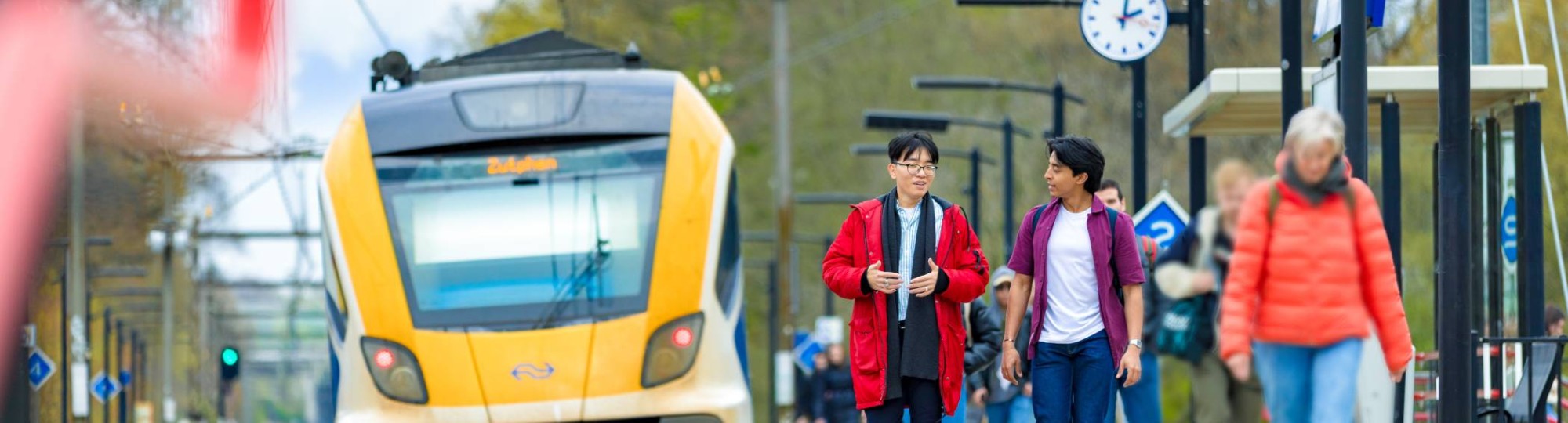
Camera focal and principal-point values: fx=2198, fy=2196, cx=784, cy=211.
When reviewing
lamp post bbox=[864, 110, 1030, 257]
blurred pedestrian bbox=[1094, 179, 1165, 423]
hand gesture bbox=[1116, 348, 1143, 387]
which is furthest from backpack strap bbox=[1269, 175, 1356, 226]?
lamp post bbox=[864, 110, 1030, 257]

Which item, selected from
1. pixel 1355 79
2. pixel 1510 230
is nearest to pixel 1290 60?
pixel 1355 79

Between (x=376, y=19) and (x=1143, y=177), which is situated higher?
(x=376, y=19)

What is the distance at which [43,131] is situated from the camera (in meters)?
11.4

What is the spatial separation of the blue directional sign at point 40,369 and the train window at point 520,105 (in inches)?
211

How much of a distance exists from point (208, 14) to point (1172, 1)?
21.0m

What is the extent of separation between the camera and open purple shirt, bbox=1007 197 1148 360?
8.91m

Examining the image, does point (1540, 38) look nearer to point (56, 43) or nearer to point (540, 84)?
point (540, 84)

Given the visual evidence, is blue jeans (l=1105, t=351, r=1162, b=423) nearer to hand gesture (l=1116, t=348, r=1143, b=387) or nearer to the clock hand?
hand gesture (l=1116, t=348, r=1143, b=387)

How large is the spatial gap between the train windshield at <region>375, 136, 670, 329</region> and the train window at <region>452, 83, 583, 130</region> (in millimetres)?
185

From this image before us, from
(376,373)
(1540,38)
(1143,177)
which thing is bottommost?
(376,373)

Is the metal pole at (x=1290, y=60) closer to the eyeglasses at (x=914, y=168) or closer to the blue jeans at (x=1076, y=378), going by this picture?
the eyeglasses at (x=914, y=168)

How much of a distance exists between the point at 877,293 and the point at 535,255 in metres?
4.03

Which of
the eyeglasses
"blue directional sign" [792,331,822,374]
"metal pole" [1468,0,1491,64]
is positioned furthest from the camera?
"blue directional sign" [792,331,822,374]

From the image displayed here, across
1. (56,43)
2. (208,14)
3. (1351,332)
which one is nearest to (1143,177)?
(208,14)
